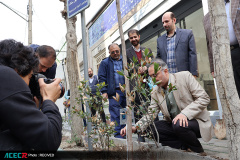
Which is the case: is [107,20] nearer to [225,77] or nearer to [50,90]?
[225,77]

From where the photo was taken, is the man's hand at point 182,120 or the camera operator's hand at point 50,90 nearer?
the camera operator's hand at point 50,90

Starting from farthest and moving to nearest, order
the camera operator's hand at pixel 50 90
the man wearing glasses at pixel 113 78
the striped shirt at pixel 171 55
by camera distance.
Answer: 1. the man wearing glasses at pixel 113 78
2. the striped shirt at pixel 171 55
3. the camera operator's hand at pixel 50 90

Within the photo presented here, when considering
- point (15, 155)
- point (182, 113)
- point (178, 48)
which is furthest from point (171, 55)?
point (15, 155)

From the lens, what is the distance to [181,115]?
276 centimetres

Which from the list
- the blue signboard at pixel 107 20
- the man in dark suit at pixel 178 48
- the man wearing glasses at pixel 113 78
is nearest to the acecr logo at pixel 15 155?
the man in dark suit at pixel 178 48

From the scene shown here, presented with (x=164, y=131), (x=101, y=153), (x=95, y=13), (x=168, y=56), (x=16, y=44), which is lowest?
(x=101, y=153)

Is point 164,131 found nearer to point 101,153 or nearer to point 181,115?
point 181,115

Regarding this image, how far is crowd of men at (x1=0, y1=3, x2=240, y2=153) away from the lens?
120 centimetres

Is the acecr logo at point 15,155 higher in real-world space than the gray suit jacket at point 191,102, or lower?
lower

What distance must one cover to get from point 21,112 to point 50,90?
0.33m

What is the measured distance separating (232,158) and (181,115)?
3.15ft

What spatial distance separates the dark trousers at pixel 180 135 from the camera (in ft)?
8.74

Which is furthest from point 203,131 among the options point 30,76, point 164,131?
point 30,76

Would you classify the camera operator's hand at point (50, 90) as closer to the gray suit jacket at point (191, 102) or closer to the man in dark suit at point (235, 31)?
the gray suit jacket at point (191, 102)
